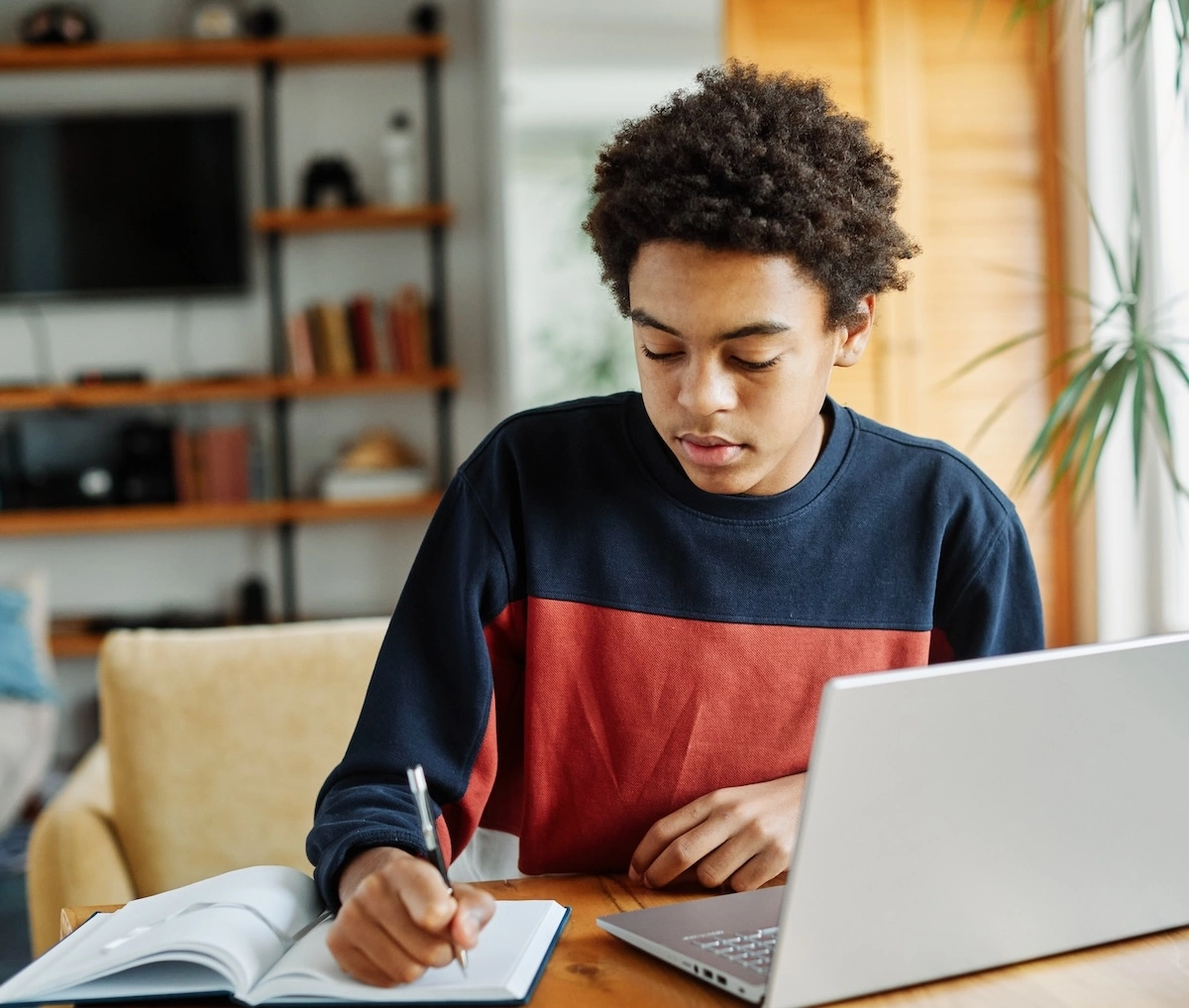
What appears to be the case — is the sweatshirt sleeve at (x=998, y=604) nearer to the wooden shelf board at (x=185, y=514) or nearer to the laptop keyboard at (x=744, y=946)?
the laptop keyboard at (x=744, y=946)

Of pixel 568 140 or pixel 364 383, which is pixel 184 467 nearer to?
pixel 364 383

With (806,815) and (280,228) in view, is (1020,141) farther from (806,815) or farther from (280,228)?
(806,815)

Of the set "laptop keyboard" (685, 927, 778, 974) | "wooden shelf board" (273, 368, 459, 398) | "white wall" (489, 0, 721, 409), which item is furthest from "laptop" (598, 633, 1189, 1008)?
"wooden shelf board" (273, 368, 459, 398)

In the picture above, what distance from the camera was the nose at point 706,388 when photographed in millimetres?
969

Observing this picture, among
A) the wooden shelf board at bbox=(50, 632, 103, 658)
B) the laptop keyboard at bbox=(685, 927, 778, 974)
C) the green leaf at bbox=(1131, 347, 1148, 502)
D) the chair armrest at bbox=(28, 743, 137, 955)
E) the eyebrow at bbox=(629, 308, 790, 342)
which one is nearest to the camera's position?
the laptop keyboard at bbox=(685, 927, 778, 974)

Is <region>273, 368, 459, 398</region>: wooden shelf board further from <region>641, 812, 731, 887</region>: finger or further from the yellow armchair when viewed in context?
<region>641, 812, 731, 887</region>: finger

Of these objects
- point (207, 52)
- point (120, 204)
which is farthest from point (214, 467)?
point (207, 52)

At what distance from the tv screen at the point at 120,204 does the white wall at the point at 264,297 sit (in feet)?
0.39

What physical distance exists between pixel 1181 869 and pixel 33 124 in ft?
13.8

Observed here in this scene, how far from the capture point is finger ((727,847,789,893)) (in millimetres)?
967

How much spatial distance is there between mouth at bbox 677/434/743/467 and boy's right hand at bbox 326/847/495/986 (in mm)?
391

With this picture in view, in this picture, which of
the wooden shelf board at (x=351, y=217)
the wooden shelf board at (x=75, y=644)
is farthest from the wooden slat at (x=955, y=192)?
the wooden shelf board at (x=75, y=644)

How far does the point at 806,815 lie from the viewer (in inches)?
26.0

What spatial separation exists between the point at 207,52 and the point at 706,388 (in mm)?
3624
